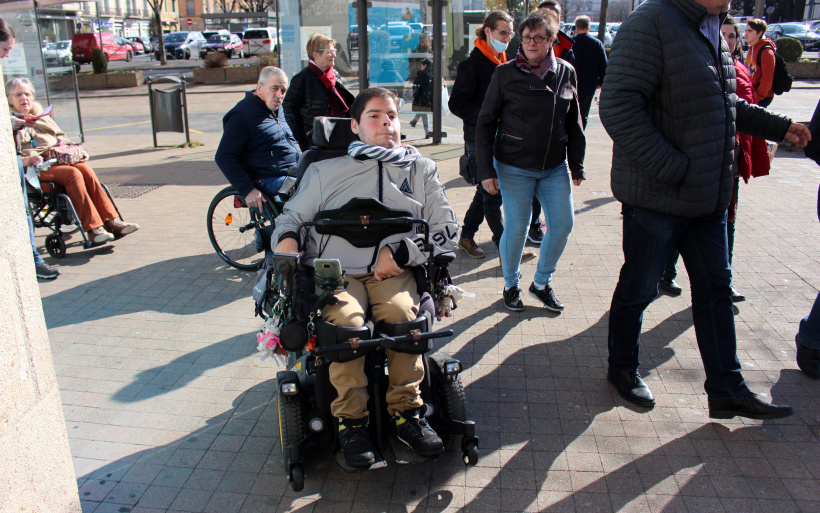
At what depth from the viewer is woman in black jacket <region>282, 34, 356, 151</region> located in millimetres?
5707

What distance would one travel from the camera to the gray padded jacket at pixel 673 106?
3076 mm

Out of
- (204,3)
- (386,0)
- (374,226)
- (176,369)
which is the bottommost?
(176,369)

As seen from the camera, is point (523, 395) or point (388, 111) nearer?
point (388, 111)

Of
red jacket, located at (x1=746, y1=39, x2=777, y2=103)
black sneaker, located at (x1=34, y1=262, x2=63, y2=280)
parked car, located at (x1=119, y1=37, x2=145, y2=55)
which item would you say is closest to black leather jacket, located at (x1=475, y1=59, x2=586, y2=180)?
black sneaker, located at (x1=34, y1=262, x2=63, y2=280)

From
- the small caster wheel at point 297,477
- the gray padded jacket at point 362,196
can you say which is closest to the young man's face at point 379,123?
the gray padded jacket at point 362,196

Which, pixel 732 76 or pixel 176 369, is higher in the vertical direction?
pixel 732 76

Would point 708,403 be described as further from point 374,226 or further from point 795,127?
point 374,226

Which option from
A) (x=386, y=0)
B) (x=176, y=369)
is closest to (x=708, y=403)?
(x=176, y=369)

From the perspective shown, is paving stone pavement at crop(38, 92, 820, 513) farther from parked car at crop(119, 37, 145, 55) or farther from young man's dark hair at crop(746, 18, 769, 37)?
parked car at crop(119, 37, 145, 55)

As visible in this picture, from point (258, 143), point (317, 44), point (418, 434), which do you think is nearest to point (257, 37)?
point (317, 44)

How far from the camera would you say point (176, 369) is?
163 inches

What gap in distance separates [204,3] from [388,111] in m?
80.0

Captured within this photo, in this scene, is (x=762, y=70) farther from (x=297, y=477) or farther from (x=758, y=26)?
(x=297, y=477)

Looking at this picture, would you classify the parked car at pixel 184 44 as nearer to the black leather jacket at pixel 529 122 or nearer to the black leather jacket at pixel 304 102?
the black leather jacket at pixel 304 102
